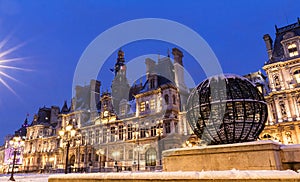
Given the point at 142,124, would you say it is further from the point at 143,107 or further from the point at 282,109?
the point at 282,109

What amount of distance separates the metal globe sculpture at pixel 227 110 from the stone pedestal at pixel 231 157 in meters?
0.82

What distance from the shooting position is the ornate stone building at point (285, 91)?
26.4 metres

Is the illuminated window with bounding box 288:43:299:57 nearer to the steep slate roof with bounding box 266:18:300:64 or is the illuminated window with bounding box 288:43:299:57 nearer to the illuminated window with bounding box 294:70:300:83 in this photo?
the steep slate roof with bounding box 266:18:300:64

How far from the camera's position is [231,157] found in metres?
6.96

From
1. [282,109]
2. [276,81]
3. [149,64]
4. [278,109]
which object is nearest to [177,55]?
[149,64]

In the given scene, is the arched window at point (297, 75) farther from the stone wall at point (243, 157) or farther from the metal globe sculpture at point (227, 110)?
the stone wall at point (243, 157)

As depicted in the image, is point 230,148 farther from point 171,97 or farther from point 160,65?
point 160,65

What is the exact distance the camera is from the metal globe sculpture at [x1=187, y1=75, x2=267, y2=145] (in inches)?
303

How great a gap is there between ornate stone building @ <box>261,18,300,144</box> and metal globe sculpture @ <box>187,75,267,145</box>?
22.0m

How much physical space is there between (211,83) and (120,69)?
42.4 meters

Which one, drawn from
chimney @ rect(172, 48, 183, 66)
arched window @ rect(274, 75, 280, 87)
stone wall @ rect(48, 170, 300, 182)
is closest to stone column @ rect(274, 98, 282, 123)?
arched window @ rect(274, 75, 280, 87)

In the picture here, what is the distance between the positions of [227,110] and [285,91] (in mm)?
23945

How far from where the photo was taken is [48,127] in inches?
2261

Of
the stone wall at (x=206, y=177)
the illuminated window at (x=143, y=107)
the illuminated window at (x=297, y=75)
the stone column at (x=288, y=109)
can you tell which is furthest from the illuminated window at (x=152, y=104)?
the stone wall at (x=206, y=177)
